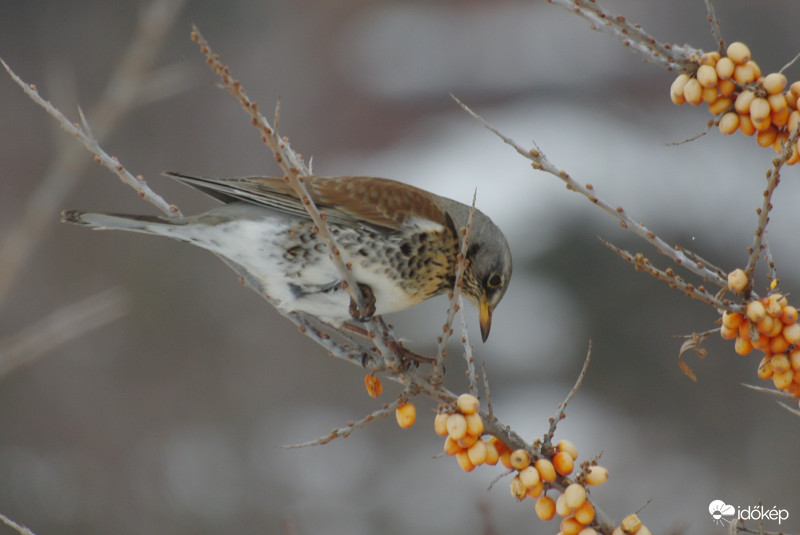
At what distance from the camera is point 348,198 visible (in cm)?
332

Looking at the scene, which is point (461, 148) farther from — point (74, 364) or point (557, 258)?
point (74, 364)

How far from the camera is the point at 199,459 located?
802 centimetres

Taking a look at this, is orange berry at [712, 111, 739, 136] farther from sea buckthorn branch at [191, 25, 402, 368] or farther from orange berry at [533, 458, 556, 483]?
sea buckthorn branch at [191, 25, 402, 368]

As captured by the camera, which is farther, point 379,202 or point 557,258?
point 557,258

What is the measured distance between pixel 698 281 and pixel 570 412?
1.41m

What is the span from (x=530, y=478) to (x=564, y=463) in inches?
4.0

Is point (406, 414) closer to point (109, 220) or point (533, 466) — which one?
point (533, 466)

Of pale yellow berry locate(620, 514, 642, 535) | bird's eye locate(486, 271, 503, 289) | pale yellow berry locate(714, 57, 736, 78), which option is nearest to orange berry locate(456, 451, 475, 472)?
pale yellow berry locate(620, 514, 642, 535)

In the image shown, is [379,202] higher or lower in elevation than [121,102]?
lower

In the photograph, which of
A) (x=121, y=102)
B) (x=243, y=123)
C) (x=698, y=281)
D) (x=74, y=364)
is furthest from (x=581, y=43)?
(x=121, y=102)

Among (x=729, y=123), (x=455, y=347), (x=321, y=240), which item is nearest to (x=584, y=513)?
(x=729, y=123)

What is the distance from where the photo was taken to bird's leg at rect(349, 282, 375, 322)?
2.85 meters

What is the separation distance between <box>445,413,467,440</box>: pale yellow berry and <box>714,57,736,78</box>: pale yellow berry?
100 cm

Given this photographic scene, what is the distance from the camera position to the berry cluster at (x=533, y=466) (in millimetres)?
1939
